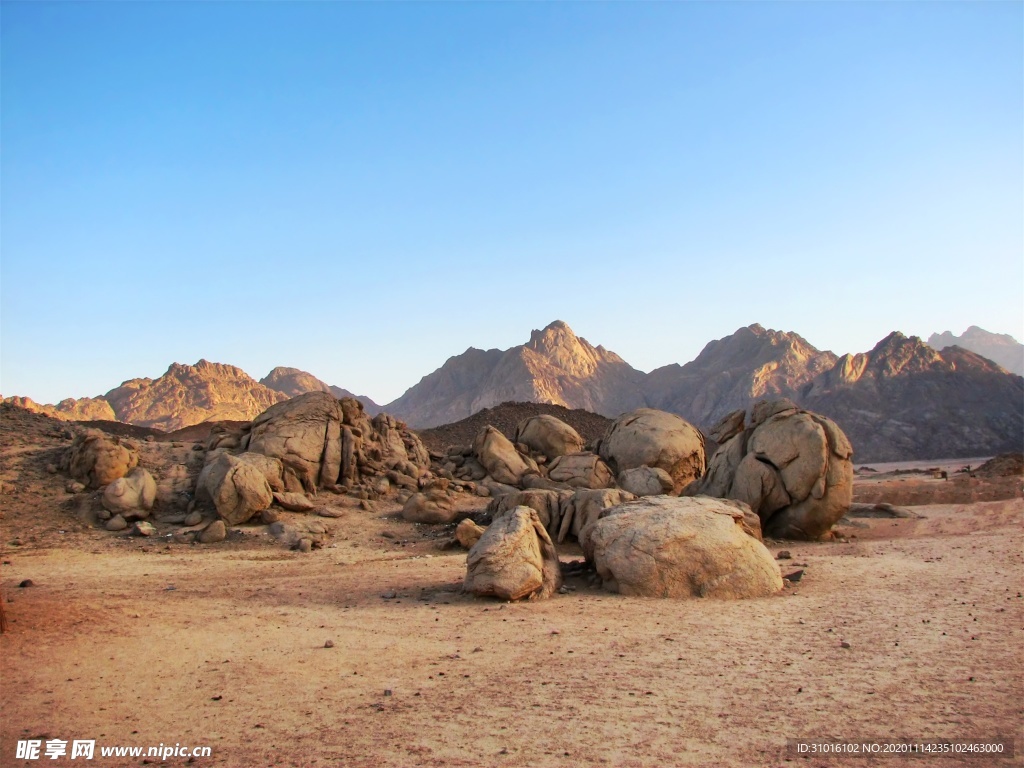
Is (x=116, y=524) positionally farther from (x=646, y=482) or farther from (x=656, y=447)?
(x=656, y=447)

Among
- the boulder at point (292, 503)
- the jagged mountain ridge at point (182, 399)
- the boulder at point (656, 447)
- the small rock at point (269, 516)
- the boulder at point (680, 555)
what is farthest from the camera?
the jagged mountain ridge at point (182, 399)

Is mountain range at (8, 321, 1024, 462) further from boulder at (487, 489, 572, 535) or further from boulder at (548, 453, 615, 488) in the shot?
boulder at (487, 489, 572, 535)

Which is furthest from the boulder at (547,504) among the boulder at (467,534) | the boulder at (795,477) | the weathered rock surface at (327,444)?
the weathered rock surface at (327,444)

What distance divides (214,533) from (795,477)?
41.6ft

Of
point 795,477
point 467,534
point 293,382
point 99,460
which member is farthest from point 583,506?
point 293,382

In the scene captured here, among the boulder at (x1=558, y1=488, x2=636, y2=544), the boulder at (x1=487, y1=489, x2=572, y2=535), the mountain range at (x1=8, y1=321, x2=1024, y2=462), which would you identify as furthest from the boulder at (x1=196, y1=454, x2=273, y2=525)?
the mountain range at (x1=8, y1=321, x2=1024, y2=462)

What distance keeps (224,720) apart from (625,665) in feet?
11.3

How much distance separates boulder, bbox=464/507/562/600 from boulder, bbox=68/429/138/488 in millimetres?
11617

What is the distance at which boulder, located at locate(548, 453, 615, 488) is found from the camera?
21172 mm

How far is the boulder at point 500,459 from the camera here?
76.3 feet

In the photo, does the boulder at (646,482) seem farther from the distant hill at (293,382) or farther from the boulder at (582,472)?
the distant hill at (293,382)

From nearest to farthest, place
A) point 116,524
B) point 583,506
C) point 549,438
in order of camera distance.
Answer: point 583,506, point 116,524, point 549,438

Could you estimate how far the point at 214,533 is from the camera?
1614 centimetres

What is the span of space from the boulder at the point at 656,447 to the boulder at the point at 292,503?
28.7ft
